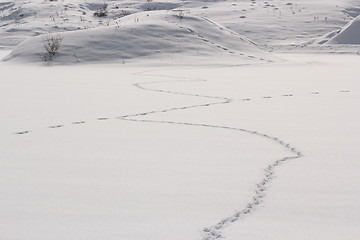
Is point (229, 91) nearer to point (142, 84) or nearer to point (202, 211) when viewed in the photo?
point (142, 84)

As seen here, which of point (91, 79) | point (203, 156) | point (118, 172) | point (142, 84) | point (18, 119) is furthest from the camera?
point (91, 79)

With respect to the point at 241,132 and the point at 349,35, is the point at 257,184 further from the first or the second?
the point at 349,35

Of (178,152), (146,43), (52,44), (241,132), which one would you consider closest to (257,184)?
(178,152)

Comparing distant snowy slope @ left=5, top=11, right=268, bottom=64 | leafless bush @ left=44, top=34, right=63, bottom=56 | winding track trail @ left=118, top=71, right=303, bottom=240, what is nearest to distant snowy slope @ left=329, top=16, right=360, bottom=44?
distant snowy slope @ left=5, top=11, right=268, bottom=64

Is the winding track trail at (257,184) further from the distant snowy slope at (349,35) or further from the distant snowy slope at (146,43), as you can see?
the distant snowy slope at (349,35)

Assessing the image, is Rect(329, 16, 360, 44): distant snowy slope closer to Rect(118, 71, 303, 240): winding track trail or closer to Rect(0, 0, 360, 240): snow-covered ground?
Rect(0, 0, 360, 240): snow-covered ground

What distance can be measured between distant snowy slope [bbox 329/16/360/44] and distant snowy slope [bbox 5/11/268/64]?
2392 mm

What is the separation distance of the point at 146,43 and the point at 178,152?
5.33m

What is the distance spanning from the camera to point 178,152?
2.25 metres

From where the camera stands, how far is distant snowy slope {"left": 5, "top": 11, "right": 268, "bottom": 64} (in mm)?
7012

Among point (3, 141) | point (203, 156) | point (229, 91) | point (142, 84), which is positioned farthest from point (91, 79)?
point (203, 156)

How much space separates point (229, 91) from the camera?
13.8ft

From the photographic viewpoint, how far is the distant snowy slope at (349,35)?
387 inches

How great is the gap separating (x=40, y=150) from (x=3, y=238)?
94cm
